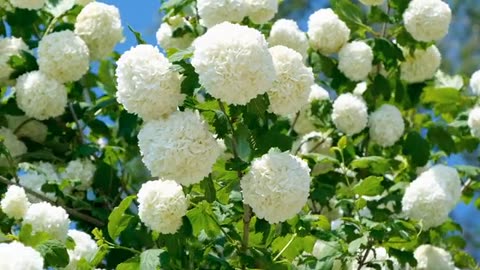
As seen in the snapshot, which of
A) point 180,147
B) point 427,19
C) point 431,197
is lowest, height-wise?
point 431,197

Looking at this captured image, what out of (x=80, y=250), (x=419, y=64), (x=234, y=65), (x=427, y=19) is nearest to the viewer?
(x=234, y=65)

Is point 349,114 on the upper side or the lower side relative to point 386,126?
upper

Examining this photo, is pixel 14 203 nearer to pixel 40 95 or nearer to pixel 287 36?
pixel 40 95

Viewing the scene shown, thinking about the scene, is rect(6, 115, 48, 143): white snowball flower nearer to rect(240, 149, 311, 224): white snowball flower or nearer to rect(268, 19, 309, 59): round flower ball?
rect(268, 19, 309, 59): round flower ball

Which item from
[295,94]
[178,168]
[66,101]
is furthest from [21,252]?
[66,101]

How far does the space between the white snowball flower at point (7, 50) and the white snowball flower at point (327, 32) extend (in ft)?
4.08

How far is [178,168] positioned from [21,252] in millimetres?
582

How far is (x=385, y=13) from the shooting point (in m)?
4.77

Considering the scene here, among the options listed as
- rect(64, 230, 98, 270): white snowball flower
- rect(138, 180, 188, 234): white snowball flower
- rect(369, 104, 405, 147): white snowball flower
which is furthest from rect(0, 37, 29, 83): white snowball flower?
rect(138, 180, 188, 234): white snowball flower

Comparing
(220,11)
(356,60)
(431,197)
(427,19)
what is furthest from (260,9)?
(431,197)

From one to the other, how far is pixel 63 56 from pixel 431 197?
158 cm

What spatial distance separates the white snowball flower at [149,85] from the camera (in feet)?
9.46

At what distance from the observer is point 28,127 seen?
4.77 m

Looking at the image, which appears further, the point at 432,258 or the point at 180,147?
the point at 432,258
